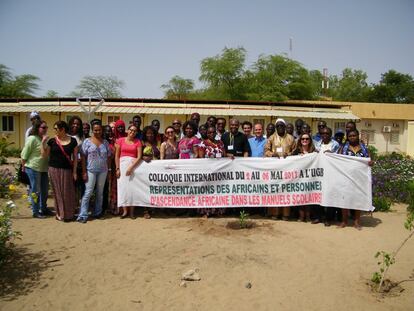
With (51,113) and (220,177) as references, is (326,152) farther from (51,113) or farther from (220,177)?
(51,113)

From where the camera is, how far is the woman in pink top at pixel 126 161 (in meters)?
6.34

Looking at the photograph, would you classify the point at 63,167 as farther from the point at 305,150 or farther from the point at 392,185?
the point at 392,185

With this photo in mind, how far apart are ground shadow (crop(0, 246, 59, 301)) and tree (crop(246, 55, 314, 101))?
28608 mm

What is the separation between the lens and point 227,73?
33.4m

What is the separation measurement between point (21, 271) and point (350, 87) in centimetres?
5860

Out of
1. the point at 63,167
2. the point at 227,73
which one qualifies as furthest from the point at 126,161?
the point at 227,73

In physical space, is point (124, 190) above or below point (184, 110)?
below

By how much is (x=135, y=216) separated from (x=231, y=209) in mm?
1853

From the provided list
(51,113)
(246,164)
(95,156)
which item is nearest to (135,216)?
(95,156)

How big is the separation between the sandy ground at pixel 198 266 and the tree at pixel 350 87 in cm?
4695

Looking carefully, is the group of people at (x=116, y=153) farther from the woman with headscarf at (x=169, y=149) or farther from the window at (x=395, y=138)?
the window at (x=395, y=138)

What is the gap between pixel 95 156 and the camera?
6.13 m

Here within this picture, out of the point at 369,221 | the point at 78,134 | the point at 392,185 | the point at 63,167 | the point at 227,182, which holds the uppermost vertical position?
the point at 78,134

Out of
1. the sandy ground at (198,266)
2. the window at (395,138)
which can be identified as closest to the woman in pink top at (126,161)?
the sandy ground at (198,266)
